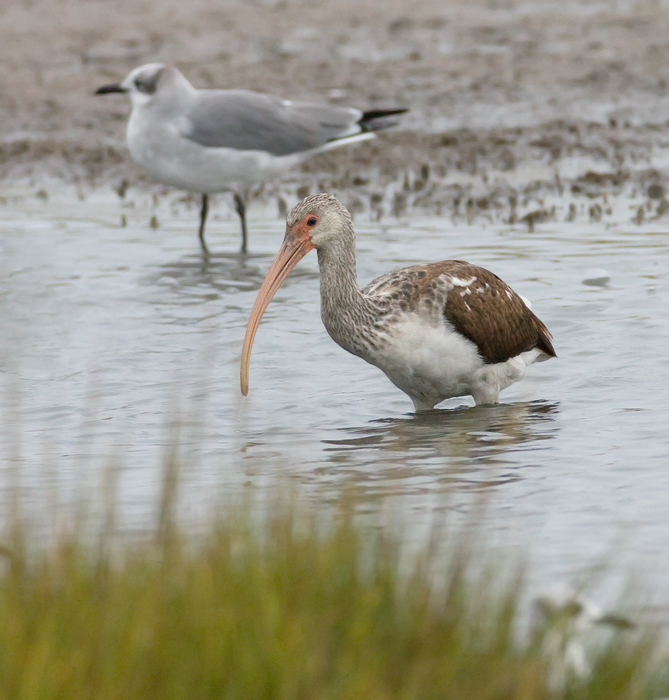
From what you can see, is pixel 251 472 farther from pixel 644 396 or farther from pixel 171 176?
pixel 171 176

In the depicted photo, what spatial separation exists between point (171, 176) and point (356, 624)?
9573 millimetres

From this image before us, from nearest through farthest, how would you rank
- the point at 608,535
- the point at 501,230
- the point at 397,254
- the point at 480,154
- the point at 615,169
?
the point at 608,535 < the point at 397,254 < the point at 501,230 < the point at 615,169 < the point at 480,154

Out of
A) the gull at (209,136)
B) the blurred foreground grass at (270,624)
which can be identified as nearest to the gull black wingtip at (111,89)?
the gull at (209,136)

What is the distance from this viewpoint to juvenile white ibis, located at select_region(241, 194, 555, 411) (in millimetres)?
7027

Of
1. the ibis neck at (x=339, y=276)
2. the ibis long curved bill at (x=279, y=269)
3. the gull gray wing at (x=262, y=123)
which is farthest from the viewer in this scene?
the gull gray wing at (x=262, y=123)

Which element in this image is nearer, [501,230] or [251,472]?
[251,472]

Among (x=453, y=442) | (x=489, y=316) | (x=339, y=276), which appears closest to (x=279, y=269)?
(x=339, y=276)

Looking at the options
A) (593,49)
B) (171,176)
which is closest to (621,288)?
(171,176)

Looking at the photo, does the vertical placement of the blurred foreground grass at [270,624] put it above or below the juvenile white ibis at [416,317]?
below

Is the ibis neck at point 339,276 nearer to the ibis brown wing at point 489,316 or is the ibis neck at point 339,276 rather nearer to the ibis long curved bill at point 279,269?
the ibis long curved bill at point 279,269

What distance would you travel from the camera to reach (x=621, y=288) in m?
9.97

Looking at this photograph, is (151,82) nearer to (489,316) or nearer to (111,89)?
(111,89)

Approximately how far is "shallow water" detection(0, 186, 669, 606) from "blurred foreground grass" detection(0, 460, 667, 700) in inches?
10.8

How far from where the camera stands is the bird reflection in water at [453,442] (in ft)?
20.4
